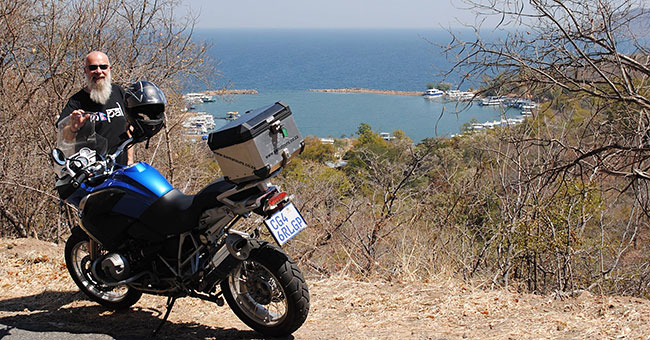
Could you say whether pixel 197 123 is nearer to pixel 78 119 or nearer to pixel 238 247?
pixel 78 119

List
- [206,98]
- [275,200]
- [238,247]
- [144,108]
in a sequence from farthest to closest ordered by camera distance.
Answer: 1. [206,98]
2. [144,108]
3. [238,247]
4. [275,200]

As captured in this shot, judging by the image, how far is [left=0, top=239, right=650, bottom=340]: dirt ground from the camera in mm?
4250

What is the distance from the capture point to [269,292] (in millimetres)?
4066

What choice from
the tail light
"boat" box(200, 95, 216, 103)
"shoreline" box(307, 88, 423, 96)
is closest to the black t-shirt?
the tail light

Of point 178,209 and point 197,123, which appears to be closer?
point 178,209

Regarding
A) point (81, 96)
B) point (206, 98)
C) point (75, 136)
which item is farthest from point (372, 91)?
point (75, 136)

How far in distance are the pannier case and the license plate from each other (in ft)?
0.99

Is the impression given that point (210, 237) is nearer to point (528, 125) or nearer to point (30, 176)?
point (30, 176)

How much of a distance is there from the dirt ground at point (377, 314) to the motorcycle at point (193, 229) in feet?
1.05

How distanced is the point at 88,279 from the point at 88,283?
0.06m

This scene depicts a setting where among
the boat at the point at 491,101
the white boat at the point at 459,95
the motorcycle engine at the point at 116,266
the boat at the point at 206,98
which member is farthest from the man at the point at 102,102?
the boat at the point at 206,98

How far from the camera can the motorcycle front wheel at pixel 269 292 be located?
3.91m

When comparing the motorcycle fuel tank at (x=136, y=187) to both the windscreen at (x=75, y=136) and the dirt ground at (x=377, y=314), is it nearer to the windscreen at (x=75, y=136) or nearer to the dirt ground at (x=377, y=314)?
the windscreen at (x=75, y=136)

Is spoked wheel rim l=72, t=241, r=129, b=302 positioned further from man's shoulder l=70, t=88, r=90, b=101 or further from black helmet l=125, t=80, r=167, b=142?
man's shoulder l=70, t=88, r=90, b=101
